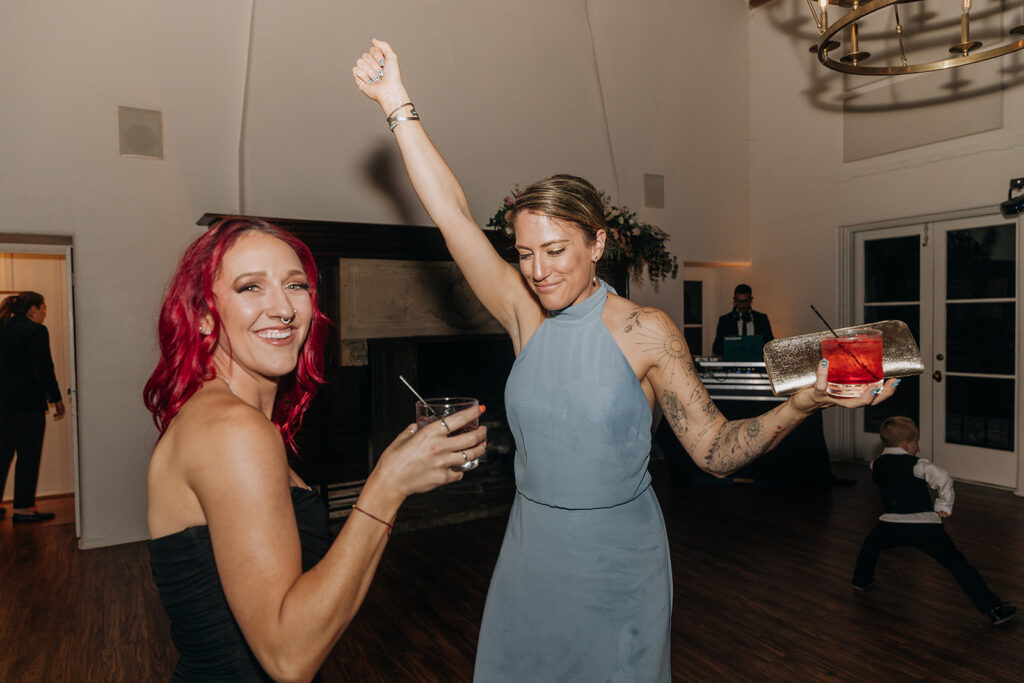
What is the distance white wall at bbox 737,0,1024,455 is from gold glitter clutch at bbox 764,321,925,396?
478cm

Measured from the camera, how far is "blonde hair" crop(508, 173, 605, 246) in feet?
4.83

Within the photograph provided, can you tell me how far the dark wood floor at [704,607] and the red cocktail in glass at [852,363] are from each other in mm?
1733

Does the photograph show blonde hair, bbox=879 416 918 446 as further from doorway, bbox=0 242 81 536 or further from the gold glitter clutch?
doorway, bbox=0 242 81 536

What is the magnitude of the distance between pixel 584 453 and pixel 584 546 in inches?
7.9

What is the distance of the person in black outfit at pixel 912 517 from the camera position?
295 cm

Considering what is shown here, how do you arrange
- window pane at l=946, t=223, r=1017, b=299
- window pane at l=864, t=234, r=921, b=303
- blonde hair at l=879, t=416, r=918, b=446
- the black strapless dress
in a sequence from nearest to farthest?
the black strapless dress → blonde hair at l=879, t=416, r=918, b=446 → window pane at l=946, t=223, r=1017, b=299 → window pane at l=864, t=234, r=921, b=303

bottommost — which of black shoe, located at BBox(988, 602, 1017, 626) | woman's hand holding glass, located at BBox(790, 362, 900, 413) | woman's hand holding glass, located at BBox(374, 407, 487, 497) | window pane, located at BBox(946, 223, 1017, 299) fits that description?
black shoe, located at BBox(988, 602, 1017, 626)

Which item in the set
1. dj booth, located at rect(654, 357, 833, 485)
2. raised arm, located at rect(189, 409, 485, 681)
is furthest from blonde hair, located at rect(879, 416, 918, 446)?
raised arm, located at rect(189, 409, 485, 681)

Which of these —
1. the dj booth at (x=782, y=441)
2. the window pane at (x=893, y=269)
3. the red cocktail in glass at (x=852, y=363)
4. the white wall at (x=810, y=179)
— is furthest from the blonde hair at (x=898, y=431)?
the window pane at (x=893, y=269)

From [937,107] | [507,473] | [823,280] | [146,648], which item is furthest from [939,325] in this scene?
[146,648]

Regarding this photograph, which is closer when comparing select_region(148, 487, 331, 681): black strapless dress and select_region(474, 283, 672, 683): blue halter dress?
select_region(148, 487, 331, 681): black strapless dress

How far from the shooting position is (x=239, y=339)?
102 cm

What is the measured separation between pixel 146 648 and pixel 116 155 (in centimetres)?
303

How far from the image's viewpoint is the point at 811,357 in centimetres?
147
